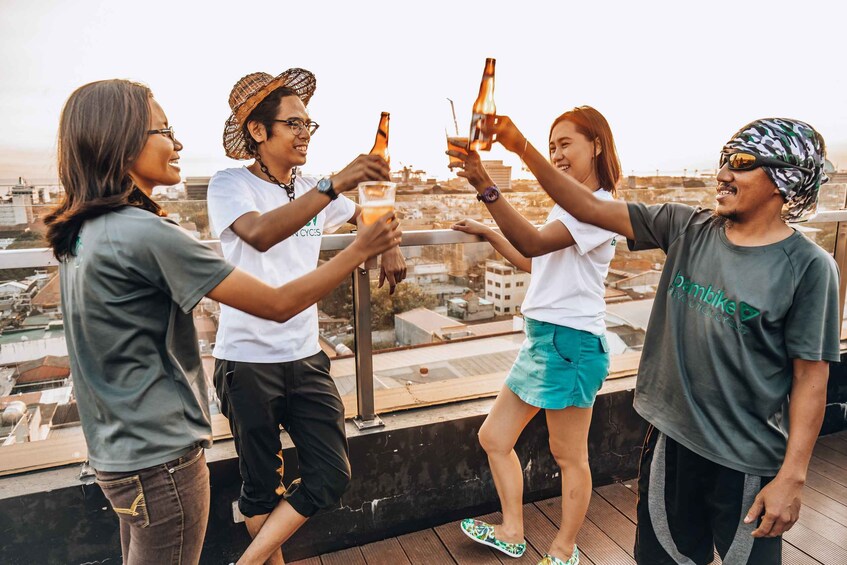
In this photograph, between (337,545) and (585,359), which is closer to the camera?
(585,359)

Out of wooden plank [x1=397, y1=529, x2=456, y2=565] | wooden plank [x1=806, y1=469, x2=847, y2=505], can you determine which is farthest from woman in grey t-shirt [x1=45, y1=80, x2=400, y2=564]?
wooden plank [x1=806, y1=469, x2=847, y2=505]

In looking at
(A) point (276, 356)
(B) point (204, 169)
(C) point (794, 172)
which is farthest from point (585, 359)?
(B) point (204, 169)

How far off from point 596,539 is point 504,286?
1242 millimetres

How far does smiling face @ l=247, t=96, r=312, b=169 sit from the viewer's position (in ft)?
5.75

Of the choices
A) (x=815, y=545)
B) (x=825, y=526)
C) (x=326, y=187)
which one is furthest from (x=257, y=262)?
(x=825, y=526)

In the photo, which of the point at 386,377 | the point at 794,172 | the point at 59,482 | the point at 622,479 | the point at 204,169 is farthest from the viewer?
the point at 622,479

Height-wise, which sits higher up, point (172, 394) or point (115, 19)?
point (115, 19)

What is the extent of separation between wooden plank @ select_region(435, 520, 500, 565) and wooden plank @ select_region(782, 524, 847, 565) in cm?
138

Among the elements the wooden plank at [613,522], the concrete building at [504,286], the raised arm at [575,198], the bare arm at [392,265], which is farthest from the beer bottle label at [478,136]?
the wooden plank at [613,522]

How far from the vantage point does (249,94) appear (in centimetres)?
173

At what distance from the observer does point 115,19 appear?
2.85 metres

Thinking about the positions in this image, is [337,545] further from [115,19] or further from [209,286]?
[115,19]

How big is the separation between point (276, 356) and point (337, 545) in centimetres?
107

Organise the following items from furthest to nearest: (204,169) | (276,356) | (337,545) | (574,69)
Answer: (574,69) → (337,545) → (204,169) → (276,356)
